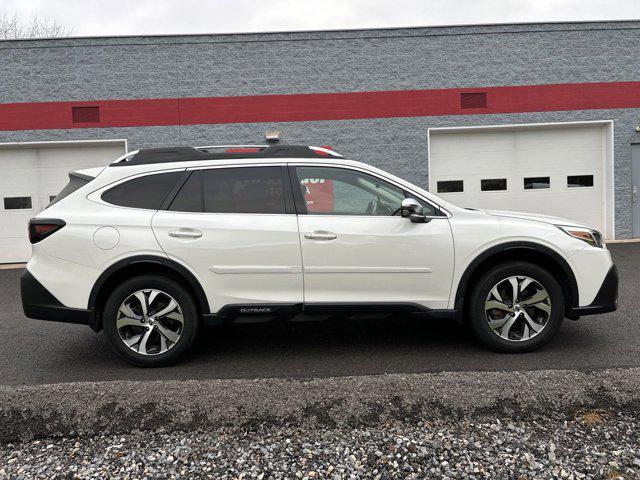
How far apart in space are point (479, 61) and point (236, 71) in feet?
17.5

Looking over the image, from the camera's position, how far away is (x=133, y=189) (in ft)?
14.8

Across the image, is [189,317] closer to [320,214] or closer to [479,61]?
[320,214]

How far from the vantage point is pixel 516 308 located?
176 inches

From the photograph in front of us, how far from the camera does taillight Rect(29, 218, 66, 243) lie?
430 cm

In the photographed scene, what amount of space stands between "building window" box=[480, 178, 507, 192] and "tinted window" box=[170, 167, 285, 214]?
876 centimetres

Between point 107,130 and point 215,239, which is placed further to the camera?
point 107,130

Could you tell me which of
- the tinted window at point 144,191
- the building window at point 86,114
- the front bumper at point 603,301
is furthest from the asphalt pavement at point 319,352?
the building window at point 86,114

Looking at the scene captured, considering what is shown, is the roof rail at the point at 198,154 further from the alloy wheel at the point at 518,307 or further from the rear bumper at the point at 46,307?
the alloy wheel at the point at 518,307

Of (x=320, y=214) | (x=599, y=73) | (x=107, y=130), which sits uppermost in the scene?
(x=599, y=73)

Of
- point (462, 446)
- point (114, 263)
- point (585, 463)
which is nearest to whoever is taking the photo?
point (585, 463)

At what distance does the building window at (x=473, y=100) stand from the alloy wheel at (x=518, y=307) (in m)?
8.40

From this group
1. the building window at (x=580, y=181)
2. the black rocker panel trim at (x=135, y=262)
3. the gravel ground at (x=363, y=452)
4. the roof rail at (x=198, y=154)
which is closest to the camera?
the gravel ground at (x=363, y=452)

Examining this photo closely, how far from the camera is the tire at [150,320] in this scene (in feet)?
14.2

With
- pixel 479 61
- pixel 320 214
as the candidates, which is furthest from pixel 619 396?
pixel 479 61
